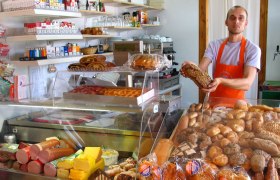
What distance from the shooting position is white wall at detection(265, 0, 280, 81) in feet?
16.2

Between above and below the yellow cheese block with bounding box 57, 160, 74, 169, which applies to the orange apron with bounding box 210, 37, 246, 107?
above

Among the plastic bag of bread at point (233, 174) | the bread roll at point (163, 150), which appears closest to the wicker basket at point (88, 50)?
the bread roll at point (163, 150)

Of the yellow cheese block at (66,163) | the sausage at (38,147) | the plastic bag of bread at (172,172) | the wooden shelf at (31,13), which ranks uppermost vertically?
the wooden shelf at (31,13)

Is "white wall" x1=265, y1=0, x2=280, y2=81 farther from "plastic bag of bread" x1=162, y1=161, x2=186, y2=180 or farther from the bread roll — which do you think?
"plastic bag of bread" x1=162, y1=161, x2=186, y2=180

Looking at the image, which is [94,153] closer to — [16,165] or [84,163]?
[84,163]

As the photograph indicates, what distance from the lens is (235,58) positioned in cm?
247

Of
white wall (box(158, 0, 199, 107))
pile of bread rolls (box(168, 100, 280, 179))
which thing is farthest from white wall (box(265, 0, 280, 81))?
pile of bread rolls (box(168, 100, 280, 179))

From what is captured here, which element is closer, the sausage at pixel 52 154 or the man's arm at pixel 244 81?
the sausage at pixel 52 154

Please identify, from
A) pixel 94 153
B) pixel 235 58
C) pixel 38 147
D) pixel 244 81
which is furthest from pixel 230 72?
pixel 38 147

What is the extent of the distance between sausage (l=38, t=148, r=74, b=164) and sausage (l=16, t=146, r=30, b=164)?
82 millimetres

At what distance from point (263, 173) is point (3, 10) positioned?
98.5 inches

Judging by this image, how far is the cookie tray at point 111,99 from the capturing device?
71.6 inches

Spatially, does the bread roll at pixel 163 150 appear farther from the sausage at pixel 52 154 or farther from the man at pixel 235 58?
the man at pixel 235 58

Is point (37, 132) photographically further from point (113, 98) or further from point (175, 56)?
point (175, 56)
